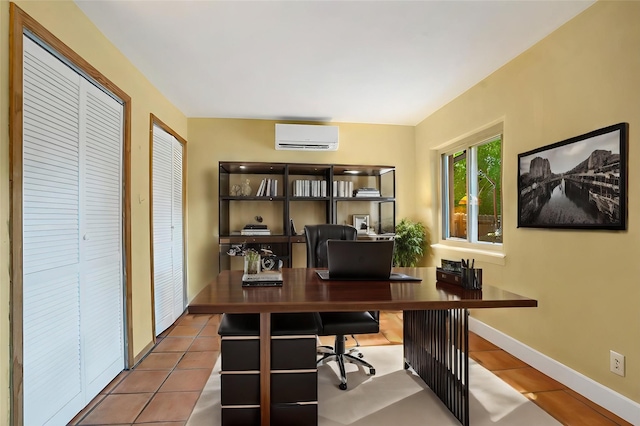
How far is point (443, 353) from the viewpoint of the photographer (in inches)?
82.8

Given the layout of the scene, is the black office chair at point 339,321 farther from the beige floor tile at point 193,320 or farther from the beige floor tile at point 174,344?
the beige floor tile at point 193,320

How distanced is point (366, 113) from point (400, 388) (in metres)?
3.05

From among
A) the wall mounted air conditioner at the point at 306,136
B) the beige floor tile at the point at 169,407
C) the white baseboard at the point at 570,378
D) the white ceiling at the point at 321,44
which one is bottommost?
the beige floor tile at the point at 169,407

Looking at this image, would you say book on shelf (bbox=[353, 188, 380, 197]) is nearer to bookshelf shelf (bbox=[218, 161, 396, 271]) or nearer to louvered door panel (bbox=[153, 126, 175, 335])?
bookshelf shelf (bbox=[218, 161, 396, 271])

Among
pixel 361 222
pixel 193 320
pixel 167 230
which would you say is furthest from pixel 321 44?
pixel 193 320

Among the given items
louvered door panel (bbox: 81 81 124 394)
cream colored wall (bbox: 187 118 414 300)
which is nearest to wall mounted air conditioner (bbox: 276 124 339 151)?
cream colored wall (bbox: 187 118 414 300)

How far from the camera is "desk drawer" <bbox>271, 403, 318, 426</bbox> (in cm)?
176

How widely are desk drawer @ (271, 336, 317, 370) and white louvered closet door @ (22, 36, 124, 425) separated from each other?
1172 millimetres

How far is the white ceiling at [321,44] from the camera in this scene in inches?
82.7

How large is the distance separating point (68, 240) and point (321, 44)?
2084 mm

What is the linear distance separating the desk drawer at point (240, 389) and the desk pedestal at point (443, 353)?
1.10 m

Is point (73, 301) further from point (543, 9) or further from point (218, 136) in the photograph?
point (543, 9)

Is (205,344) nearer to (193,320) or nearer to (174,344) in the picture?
(174,344)

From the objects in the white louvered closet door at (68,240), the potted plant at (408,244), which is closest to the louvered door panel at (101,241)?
the white louvered closet door at (68,240)
